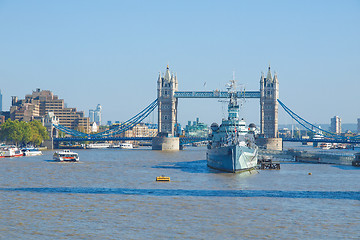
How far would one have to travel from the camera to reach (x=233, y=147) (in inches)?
2709

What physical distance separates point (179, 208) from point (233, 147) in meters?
28.4

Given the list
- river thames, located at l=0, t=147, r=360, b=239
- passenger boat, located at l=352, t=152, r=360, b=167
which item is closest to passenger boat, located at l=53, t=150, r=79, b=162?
river thames, located at l=0, t=147, r=360, b=239

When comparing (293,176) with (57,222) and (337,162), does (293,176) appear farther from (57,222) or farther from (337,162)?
(57,222)

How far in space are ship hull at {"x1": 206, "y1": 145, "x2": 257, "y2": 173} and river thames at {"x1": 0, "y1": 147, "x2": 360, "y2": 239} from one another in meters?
5.79

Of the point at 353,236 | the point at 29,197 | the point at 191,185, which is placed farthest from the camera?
the point at 191,185

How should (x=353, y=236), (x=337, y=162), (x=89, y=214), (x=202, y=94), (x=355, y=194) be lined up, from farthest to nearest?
(x=202, y=94)
(x=337, y=162)
(x=355, y=194)
(x=89, y=214)
(x=353, y=236)

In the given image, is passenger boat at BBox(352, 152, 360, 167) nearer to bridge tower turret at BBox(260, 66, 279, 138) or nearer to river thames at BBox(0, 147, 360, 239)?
river thames at BBox(0, 147, 360, 239)

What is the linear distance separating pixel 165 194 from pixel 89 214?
36.9 feet

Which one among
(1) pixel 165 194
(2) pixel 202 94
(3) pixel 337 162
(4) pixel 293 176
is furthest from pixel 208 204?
(2) pixel 202 94

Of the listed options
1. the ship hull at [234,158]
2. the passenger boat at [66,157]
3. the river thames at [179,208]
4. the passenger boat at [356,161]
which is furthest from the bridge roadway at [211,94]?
the river thames at [179,208]

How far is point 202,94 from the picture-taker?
189 m

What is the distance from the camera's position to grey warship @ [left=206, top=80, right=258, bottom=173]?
7019 cm

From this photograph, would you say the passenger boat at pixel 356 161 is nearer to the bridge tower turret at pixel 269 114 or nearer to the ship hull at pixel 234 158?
the ship hull at pixel 234 158

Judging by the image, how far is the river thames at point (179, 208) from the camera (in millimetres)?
33438
